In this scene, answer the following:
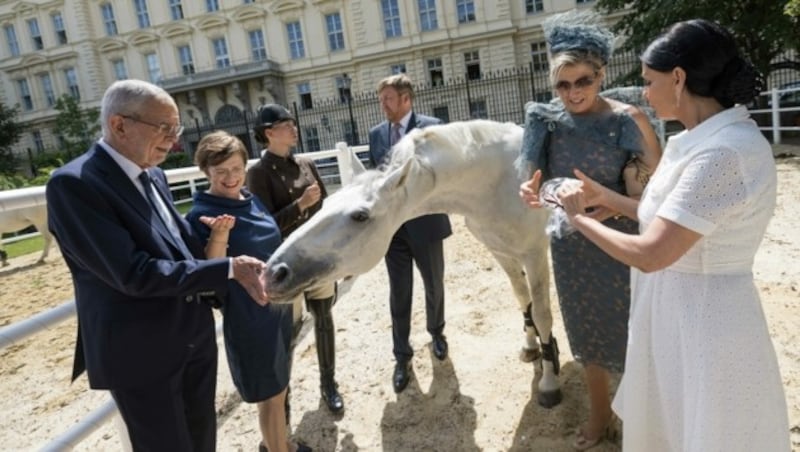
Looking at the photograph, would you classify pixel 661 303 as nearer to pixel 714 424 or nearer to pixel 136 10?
pixel 714 424

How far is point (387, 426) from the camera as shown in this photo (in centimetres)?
267

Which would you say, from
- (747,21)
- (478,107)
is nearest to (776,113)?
(747,21)

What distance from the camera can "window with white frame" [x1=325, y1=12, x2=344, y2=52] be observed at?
30020 mm

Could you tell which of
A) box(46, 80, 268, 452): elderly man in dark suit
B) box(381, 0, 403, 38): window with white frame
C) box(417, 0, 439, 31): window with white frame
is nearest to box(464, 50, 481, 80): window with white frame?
box(417, 0, 439, 31): window with white frame

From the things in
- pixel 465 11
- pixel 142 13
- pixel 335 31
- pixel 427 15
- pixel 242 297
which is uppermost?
pixel 142 13

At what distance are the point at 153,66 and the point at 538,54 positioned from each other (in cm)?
2626

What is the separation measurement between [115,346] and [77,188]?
465 millimetres

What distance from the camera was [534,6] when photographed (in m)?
27.1

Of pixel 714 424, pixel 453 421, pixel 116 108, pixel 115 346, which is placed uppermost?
pixel 116 108

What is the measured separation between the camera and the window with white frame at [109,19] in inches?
1312

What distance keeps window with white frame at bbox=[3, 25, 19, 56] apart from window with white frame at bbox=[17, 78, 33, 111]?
6.80ft

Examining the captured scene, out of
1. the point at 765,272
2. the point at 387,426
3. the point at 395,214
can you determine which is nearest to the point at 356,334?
the point at 387,426

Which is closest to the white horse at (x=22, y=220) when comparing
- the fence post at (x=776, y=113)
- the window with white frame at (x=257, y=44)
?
the fence post at (x=776, y=113)

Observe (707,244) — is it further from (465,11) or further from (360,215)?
(465,11)
